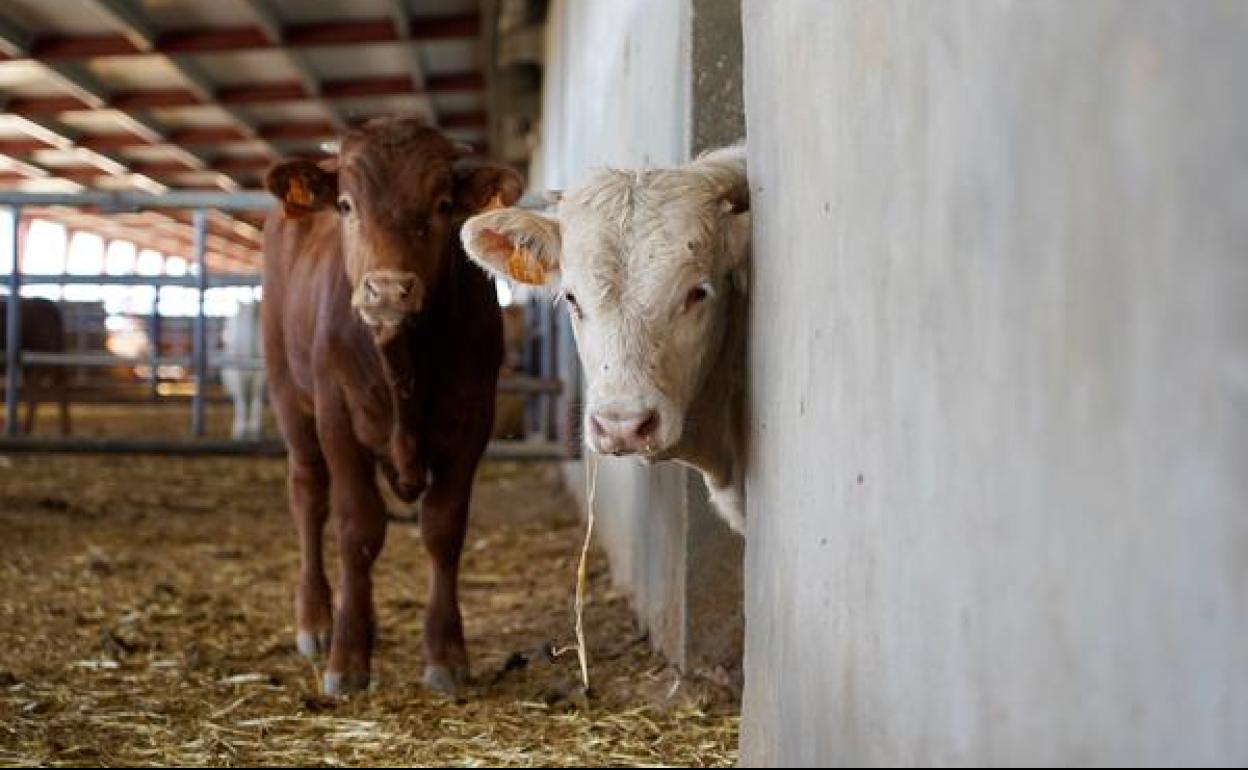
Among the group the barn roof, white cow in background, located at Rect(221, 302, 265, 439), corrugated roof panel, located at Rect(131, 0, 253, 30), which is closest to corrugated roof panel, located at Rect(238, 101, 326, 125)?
the barn roof

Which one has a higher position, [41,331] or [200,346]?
[41,331]

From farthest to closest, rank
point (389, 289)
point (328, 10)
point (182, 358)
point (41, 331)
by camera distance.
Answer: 1. point (41, 331)
2. point (328, 10)
3. point (182, 358)
4. point (389, 289)

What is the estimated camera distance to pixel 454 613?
15.7 feet

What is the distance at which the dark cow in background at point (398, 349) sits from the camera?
4.55 metres

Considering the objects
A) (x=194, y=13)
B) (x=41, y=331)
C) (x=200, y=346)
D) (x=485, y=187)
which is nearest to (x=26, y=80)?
(x=194, y=13)

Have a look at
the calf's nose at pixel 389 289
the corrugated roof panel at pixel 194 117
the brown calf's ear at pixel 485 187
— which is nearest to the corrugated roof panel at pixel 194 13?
the corrugated roof panel at pixel 194 117

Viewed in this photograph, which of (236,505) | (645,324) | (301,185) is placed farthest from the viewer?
(236,505)

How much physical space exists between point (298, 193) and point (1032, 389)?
3.99 m

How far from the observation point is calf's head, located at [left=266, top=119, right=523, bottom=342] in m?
4.40

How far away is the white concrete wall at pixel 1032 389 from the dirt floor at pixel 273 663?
204cm

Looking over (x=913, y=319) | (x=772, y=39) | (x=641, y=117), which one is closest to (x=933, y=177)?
(x=913, y=319)

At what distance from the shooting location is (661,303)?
304cm

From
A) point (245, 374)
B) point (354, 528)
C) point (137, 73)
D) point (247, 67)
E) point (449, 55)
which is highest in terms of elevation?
point (449, 55)

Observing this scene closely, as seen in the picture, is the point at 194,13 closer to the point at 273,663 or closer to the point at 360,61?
the point at 360,61
